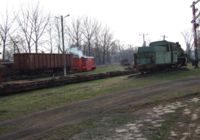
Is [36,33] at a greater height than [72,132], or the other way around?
[36,33]

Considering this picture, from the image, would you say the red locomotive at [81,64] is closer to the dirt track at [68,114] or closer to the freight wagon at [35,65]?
the freight wagon at [35,65]

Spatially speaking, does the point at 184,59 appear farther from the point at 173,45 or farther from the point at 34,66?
the point at 34,66

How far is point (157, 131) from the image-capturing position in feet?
29.6

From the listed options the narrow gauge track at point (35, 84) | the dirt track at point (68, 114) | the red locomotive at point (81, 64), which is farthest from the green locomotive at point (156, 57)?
the red locomotive at point (81, 64)

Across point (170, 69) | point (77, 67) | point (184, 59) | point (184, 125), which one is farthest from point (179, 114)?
point (77, 67)

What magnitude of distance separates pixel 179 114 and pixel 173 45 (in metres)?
23.3

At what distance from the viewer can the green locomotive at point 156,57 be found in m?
30.7

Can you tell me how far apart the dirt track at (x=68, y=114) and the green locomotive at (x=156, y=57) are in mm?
13408

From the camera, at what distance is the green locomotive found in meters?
30.7

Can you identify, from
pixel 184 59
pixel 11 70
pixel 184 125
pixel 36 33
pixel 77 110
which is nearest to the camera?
pixel 184 125

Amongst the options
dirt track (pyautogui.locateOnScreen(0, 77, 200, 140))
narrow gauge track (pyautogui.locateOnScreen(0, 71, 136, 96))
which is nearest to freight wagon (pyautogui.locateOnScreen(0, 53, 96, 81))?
narrow gauge track (pyautogui.locateOnScreen(0, 71, 136, 96))

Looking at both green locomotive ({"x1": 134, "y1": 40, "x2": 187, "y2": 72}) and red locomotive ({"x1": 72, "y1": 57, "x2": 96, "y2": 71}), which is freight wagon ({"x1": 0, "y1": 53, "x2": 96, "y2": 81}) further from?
green locomotive ({"x1": 134, "y1": 40, "x2": 187, "y2": 72})

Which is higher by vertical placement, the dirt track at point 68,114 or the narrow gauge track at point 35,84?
the narrow gauge track at point 35,84

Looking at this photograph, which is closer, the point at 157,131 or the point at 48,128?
the point at 157,131
